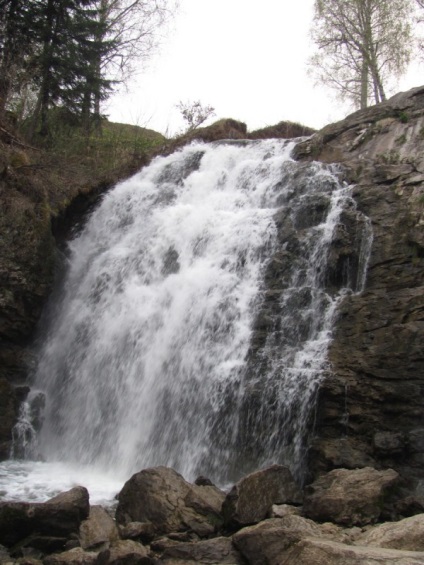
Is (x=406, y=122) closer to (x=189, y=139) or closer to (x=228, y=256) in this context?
(x=228, y=256)

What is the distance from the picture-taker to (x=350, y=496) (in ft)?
19.0

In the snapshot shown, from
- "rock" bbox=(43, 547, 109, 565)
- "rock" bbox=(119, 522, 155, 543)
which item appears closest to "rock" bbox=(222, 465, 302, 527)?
"rock" bbox=(119, 522, 155, 543)

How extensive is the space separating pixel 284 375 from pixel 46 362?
585 cm

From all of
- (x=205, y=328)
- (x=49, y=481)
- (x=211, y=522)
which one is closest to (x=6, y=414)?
(x=49, y=481)

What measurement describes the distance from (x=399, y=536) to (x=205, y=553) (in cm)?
188

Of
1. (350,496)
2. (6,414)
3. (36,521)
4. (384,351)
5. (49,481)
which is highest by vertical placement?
(384,351)

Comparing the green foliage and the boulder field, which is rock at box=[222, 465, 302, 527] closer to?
the boulder field

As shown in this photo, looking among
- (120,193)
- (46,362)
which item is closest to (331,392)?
(46,362)

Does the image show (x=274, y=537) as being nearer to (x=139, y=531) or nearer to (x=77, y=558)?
(x=139, y=531)

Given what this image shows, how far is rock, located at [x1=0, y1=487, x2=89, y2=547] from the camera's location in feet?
18.9

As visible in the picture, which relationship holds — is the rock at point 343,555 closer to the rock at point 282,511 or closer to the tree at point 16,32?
the rock at point 282,511

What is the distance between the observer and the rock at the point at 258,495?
5879 millimetres

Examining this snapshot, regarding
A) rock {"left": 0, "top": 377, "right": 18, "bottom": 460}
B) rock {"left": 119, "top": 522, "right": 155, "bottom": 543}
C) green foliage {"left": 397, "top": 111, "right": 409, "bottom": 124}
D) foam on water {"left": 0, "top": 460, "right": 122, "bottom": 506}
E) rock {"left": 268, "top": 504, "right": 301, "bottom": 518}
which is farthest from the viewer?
green foliage {"left": 397, "top": 111, "right": 409, "bottom": 124}

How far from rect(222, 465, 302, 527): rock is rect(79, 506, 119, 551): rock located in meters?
1.31
